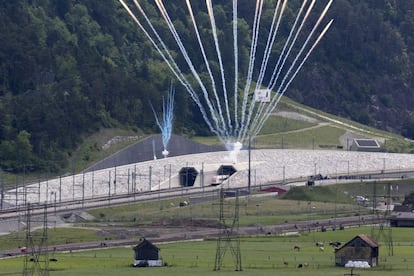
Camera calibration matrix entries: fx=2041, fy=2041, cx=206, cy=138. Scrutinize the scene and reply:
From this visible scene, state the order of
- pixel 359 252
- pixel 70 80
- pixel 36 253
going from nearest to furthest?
pixel 359 252 → pixel 36 253 → pixel 70 80

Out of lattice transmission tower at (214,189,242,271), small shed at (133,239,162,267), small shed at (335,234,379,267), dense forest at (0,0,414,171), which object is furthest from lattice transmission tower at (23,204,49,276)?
dense forest at (0,0,414,171)

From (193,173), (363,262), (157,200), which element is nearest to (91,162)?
(193,173)

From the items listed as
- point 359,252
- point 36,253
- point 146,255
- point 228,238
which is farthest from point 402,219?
point 36,253

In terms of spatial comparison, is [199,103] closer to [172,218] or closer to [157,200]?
[157,200]

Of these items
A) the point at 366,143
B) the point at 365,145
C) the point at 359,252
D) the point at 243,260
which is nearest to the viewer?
the point at 359,252

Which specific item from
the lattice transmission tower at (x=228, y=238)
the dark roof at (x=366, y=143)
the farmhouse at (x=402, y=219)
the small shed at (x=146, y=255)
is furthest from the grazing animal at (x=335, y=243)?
the dark roof at (x=366, y=143)

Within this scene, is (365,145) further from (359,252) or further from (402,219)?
(359,252)

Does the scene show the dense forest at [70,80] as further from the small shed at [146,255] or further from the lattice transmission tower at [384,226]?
the small shed at [146,255]
